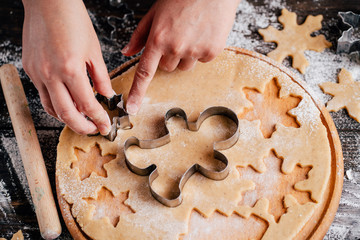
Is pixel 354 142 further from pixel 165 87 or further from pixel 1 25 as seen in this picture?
pixel 1 25

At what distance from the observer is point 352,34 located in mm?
1751

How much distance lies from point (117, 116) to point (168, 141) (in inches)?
8.5

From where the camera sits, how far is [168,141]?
4.73 ft

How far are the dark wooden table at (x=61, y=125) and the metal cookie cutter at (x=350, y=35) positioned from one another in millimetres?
52

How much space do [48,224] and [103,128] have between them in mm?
361

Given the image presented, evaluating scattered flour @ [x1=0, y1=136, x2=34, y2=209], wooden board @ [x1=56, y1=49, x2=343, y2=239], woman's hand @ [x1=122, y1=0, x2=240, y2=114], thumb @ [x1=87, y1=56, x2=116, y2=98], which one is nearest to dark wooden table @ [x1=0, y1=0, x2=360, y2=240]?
scattered flour @ [x1=0, y1=136, x2=34, y2=209]

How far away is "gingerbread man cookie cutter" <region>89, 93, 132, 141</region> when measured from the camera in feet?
4.71

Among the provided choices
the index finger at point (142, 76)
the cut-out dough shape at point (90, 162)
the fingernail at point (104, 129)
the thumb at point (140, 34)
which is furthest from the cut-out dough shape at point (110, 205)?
the thumb at point (140, 34)

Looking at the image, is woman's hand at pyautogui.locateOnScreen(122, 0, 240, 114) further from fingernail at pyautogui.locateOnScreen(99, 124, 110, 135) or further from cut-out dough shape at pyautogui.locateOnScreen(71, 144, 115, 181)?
cut-out dough shape at pyautogui.locateOnScreen(71, 144, 115, 181)

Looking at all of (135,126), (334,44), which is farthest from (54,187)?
(334,44)

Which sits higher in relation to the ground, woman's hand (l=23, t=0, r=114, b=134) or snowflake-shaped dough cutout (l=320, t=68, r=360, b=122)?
woman's hand (l=23, t=0, r=114, b=134)

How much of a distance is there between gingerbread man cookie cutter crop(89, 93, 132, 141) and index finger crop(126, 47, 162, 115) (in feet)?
0.11

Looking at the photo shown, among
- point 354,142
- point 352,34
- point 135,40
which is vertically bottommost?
point 354,142

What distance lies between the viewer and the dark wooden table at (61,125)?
4.72 feet
